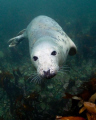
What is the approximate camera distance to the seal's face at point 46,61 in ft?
6.81

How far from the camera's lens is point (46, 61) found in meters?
2.28

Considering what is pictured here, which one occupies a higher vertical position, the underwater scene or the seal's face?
the seal's face

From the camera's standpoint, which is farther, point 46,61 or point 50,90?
point 50,90

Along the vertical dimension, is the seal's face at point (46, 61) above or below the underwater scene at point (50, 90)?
above

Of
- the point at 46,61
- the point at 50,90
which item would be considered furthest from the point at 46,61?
the point at 50,90

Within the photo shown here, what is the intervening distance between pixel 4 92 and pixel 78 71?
10.8ft

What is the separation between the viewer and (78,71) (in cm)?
539

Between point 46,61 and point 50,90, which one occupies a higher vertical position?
point 46,61

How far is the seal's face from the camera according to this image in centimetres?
208

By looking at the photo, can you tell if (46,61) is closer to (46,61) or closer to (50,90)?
(46,61)

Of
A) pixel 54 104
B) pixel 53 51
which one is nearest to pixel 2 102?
pixel 54 104

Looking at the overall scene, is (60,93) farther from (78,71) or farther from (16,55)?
(16,55)

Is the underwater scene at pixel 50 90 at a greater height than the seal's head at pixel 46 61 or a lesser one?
lesser

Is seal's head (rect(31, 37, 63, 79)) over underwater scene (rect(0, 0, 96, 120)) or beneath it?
over
